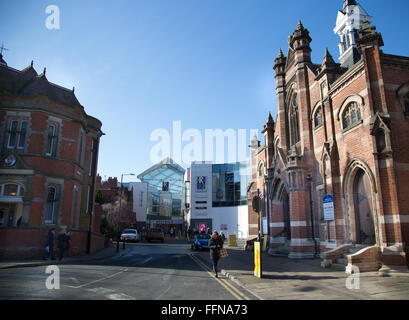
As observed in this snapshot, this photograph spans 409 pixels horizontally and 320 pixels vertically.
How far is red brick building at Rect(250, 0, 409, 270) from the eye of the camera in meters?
12.3

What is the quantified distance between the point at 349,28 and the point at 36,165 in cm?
2326

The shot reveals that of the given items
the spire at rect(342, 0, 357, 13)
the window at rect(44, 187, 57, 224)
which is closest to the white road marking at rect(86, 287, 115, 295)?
the window at rect(44, 187, 57, 224)

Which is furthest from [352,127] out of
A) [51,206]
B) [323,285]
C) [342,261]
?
[51,206]

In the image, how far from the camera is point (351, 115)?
15.4 meters

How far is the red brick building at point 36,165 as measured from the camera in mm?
17125

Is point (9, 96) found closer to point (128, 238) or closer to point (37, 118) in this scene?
point (37, 118)

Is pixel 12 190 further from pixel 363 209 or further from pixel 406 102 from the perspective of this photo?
pixel 406 102

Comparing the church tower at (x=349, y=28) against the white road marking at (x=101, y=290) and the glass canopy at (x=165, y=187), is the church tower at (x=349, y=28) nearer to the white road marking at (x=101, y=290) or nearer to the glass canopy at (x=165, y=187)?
the white road marking at (x=101, y=290)

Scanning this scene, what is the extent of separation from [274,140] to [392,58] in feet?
39.5

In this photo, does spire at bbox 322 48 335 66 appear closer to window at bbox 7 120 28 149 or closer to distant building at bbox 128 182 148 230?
window at bbox 7 120 28 149

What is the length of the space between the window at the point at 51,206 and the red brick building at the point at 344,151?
14851 millimetres
